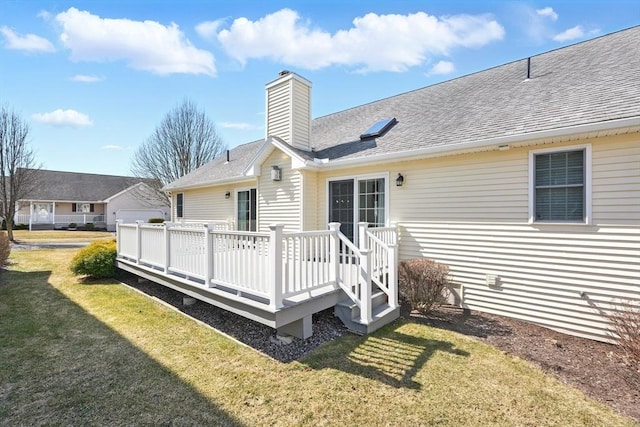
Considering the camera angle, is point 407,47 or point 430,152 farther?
point 407,47

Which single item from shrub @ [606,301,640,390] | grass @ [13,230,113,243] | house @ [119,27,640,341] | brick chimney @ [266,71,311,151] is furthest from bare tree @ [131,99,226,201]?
shrub @ [606,301,640,390]

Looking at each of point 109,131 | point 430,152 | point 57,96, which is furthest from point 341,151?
point 109,131

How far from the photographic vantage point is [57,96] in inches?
409

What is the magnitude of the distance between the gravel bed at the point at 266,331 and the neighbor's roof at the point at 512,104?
12.5 feet

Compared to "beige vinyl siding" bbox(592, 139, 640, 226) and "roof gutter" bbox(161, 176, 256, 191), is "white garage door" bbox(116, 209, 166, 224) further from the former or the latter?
"beige vinyl siding" bbox(592, 139, 640, 226)

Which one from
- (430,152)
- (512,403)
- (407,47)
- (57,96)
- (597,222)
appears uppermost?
(407,47)

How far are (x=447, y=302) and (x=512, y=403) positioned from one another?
3.18m

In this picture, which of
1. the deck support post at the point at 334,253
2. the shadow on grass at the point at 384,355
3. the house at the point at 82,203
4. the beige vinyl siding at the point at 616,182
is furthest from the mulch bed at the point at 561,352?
the house at the point at 82,203

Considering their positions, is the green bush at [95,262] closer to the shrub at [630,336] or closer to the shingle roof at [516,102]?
the shingle roof at [516,102]

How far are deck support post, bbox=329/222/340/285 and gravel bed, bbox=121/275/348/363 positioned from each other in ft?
2.66

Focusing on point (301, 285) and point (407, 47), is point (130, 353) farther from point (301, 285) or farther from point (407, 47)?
point (407, 47)

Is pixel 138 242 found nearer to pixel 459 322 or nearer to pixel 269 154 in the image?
pixel 269 154

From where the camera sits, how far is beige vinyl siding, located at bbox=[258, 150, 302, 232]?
8.24 m

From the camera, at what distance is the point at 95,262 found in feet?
27.8
